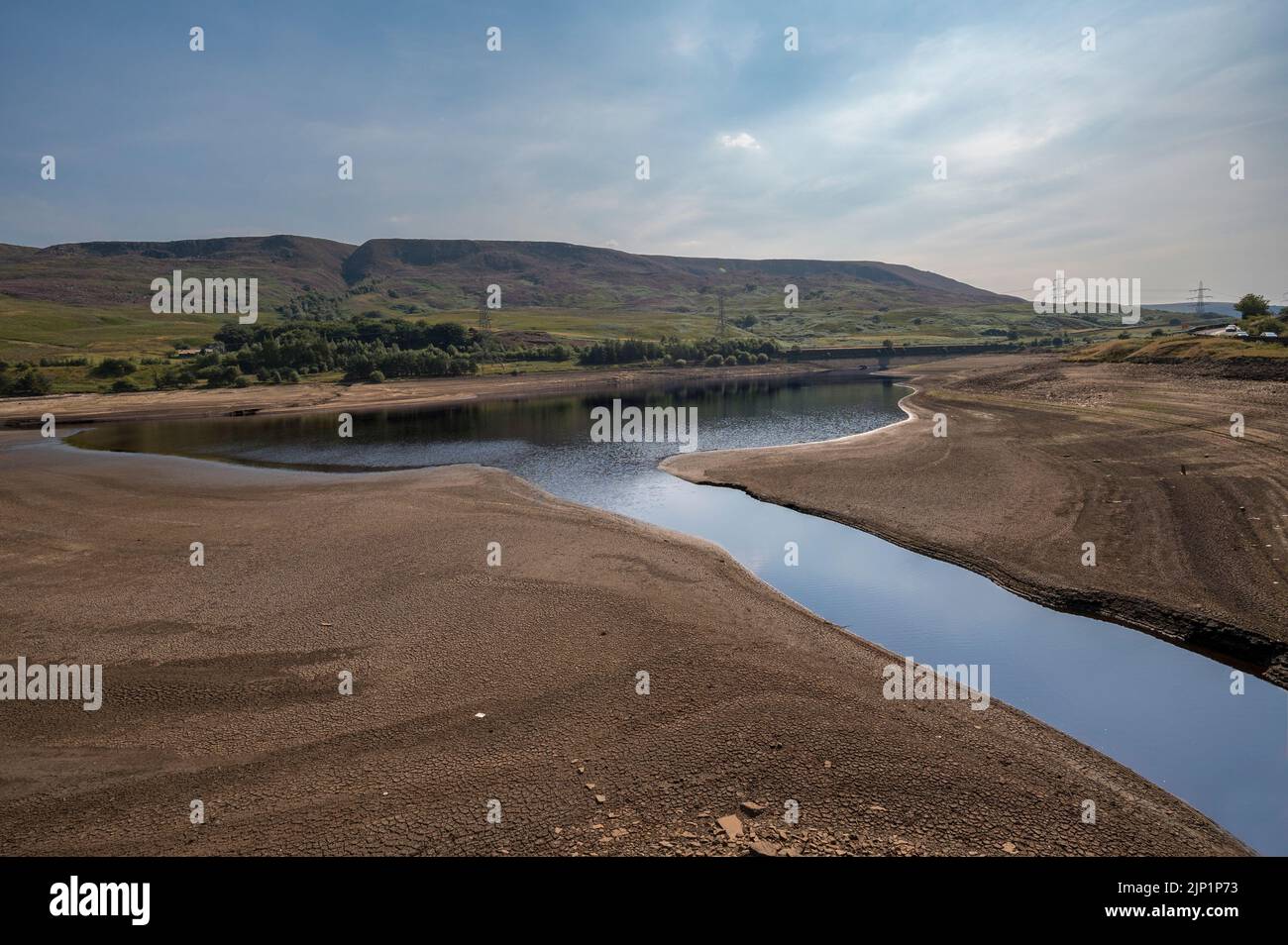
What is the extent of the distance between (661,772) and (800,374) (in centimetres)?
11786

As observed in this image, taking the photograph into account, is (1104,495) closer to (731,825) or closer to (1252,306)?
(731,825)

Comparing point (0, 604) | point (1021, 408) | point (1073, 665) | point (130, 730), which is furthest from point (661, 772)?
point (1021, 408)

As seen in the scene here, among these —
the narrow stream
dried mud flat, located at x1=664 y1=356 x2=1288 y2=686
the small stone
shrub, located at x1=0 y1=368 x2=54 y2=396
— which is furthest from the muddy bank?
the small stone

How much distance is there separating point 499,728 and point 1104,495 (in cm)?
2417

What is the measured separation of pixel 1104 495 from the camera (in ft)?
83.9

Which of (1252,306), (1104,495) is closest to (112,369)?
(1104,495)

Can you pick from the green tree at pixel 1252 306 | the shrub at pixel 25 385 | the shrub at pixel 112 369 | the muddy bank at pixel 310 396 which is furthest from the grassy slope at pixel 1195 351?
Answer: the shrub at pixel 25 385

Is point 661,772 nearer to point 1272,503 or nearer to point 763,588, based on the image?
point 763,588

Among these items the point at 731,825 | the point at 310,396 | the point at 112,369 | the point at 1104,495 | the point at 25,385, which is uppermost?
the point at 112,369

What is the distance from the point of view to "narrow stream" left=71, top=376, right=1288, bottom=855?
12039 millimetres

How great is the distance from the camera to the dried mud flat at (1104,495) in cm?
1711
